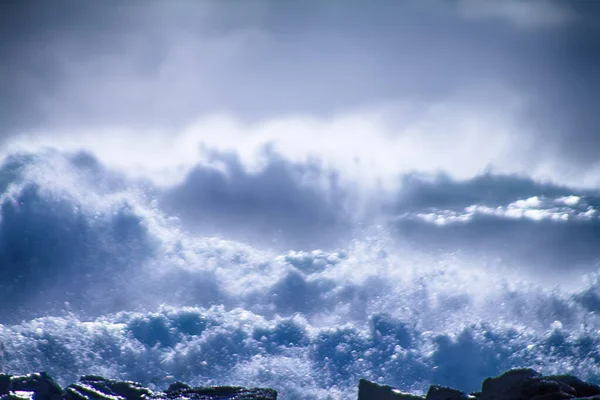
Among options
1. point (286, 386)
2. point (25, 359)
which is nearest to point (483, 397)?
point (286, 386)

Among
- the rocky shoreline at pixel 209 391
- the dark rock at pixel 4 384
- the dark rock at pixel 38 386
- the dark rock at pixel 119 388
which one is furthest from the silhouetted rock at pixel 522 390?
the dark rock at pixel 4 384

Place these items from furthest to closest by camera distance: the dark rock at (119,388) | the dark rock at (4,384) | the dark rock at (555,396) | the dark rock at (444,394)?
the dark rock at (119,388) < the dark rock at (4,384) < the dark rock at (444,394) < the dark rock at (555,396)

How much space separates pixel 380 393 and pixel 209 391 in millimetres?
3940

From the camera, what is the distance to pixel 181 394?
43.6 ft

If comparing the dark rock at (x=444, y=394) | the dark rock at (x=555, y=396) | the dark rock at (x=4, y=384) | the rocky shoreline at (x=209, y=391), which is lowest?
the dark rock at (x=555, y=396)

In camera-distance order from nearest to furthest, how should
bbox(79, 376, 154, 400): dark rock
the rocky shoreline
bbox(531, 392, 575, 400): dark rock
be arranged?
1. bbox(531, 392, 575, 400): dark rock
2. the rocky shoreline
3. bbox(79, 376, 154, 400): dark rock

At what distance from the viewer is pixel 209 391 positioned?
43.6ft

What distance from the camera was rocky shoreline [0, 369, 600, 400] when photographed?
11.5m

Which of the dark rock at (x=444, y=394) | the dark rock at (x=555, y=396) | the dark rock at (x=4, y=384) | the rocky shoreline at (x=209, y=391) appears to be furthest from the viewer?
the dark rock at (x=4, y=384)

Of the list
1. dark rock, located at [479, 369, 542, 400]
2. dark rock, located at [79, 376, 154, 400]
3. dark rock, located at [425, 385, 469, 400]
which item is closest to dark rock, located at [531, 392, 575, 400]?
dark rock, located at [479, 369, 542, 400]

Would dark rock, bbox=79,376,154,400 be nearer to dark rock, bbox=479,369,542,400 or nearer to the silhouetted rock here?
the silhouetted rock

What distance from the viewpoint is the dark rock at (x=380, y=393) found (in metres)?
12.8

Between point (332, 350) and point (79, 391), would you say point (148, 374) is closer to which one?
point (332, 350)

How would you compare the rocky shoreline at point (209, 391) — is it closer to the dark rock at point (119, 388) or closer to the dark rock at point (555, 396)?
the dark rock at point (119, 388)
